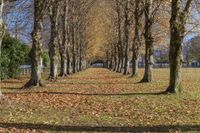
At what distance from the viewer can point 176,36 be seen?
22953 mm

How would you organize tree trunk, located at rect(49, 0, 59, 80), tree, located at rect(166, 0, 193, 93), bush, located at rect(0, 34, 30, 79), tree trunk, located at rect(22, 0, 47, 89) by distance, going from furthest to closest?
bush, located at rect(0, 34, 30, 79) → tree trunk, located at rect(49, 0, 59, 80) → tree trunk, located at rect(22, 0, 47, 89) → tree, located at rect(166, 0, 193, 93)

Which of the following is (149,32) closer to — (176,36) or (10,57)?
(176,36)

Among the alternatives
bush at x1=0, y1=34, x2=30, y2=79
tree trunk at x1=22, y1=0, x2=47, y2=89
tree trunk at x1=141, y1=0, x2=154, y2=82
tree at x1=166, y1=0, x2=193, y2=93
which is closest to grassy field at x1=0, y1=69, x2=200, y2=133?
tree at x1=166, y1=0, x2=193, y2=93

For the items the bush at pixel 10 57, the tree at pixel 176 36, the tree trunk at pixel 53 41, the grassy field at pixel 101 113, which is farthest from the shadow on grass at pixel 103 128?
the bush at pixel 10 57

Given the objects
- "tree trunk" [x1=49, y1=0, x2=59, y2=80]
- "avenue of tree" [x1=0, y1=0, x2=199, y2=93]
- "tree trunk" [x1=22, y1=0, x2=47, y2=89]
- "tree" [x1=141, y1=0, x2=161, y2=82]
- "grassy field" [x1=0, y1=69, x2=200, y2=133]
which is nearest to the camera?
"grassy field" [x1=0, y1=69, x2=200, y2=133]

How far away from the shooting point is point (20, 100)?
19594 millimetres

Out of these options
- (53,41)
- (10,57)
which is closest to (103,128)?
(53,41)

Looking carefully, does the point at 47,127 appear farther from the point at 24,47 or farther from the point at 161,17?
the point at 24,47

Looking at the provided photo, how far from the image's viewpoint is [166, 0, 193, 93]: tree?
22.8 m

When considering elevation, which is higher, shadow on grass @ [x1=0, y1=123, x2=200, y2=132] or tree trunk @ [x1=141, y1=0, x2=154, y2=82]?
tree trunk @ [x1=141, y1=0, x2=154, y2=82]

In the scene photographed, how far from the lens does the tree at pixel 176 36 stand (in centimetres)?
2275

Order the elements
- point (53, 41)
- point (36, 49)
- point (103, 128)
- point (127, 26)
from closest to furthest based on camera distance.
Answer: point (103, 128), point (36, 49), point (53, 41), point (127, 26)

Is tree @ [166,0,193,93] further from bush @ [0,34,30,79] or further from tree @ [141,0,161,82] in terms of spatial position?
bush @ [0,34,30,79]

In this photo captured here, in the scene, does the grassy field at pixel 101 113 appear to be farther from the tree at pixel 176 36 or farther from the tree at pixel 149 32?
the tree at pixel 149 32
